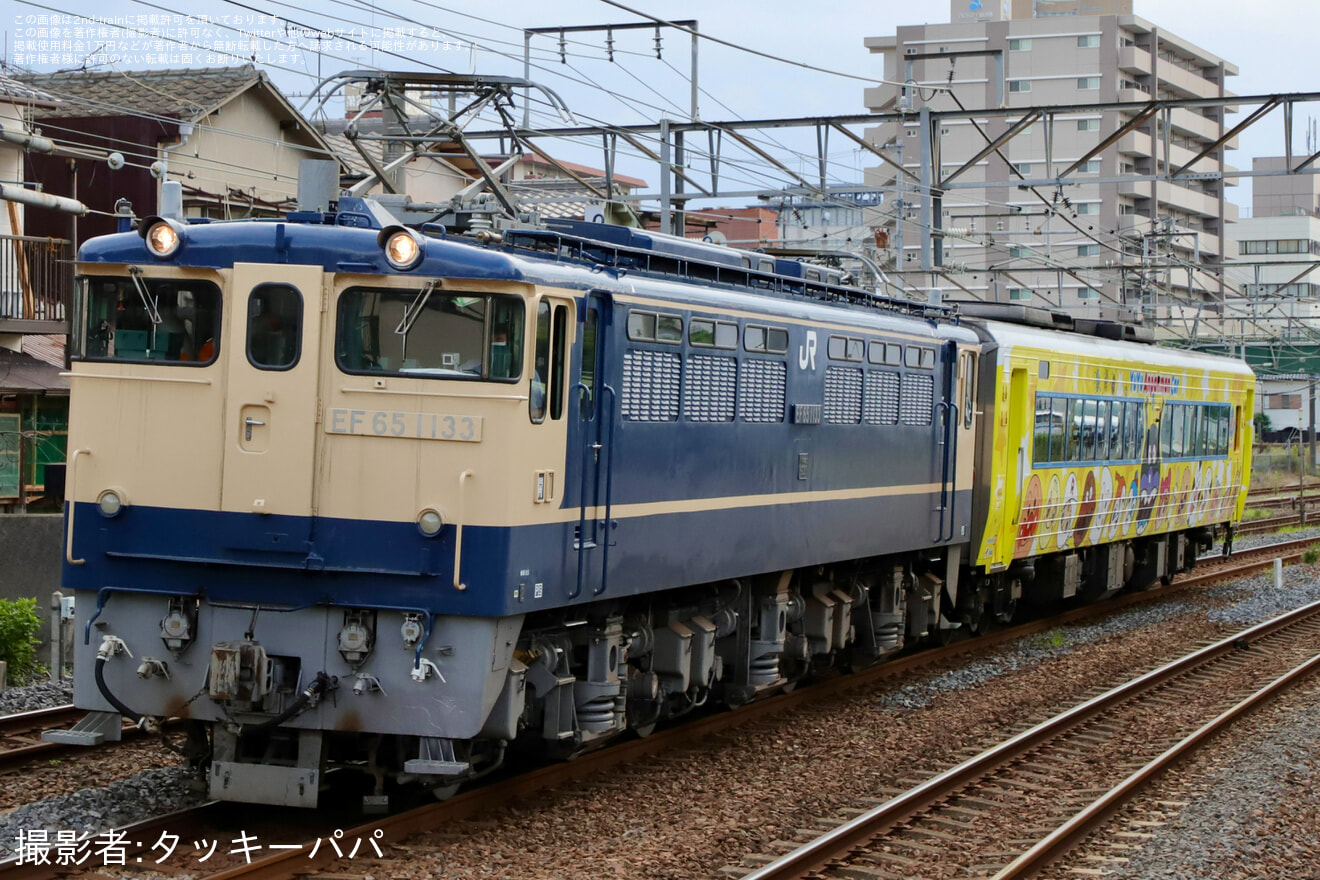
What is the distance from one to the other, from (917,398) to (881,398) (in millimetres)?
1065

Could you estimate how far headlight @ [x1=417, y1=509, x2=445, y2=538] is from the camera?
29.0 feet

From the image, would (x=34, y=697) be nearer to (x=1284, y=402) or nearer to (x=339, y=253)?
(x=339, y=253)

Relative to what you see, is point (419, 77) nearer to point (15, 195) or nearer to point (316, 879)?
point (15, 195)

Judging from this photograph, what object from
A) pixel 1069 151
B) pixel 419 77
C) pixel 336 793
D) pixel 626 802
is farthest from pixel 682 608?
pixel 1069 151

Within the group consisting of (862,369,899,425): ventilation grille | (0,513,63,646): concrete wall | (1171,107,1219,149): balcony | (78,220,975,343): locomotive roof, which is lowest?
(0,513,63,646): concrete wall

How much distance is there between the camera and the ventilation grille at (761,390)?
38.7ft

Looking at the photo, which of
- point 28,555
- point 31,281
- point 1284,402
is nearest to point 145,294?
point 28,555

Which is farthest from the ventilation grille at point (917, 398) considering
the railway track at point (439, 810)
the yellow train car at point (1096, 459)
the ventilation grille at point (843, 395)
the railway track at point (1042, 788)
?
the railway track at point (1042, 788)

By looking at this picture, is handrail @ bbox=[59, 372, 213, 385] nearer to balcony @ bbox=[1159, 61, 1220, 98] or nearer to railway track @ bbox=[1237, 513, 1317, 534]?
railway track @ bbox=[1237, 513, 1317, 534]

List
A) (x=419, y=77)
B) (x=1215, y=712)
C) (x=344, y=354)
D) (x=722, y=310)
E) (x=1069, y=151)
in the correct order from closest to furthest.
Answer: (x=344, y=354), (x=722, y=310), (x=1215, y=712), (x=419, y=77), (x=1069, y=151)

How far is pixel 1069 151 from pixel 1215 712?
69.8m

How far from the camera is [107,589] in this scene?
9.08 metres

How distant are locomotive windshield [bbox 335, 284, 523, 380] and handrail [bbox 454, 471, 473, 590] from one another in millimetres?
570

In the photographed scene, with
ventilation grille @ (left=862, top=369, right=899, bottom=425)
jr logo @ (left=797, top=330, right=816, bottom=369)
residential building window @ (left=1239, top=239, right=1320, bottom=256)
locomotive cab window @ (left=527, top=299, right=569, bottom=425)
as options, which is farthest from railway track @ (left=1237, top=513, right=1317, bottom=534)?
residential building window @ (left=1239, top=239, right=1320, bottom=256)
